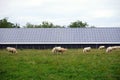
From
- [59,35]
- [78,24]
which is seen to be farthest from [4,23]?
[59,35]

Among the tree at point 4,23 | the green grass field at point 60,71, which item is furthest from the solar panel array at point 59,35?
the green grass field at point 60,71

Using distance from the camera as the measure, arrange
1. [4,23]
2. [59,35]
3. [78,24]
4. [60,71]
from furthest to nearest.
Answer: [78,24], [4,23], [59,35], [60,71]

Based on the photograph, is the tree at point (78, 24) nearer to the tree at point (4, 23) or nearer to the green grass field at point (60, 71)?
the tree at point (4, 23)

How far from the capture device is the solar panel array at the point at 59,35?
45.8 m

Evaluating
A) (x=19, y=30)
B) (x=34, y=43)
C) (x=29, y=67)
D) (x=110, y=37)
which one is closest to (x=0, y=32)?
(x=19, y=30)

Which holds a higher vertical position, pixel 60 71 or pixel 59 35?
pixel 59 35

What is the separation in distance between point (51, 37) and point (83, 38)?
17.3 ft

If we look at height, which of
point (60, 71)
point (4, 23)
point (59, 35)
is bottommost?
point (60, 71)

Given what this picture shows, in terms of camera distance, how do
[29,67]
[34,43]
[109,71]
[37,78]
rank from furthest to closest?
[34,43]
[29,67]
[109,71]
[37,78]

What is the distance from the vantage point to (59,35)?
47.8m

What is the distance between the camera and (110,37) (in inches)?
1833

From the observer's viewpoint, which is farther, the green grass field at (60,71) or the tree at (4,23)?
the tree at (4,23)

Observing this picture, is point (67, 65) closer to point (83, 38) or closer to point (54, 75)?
point (54, 75)

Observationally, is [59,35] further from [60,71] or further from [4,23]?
[60,71]
